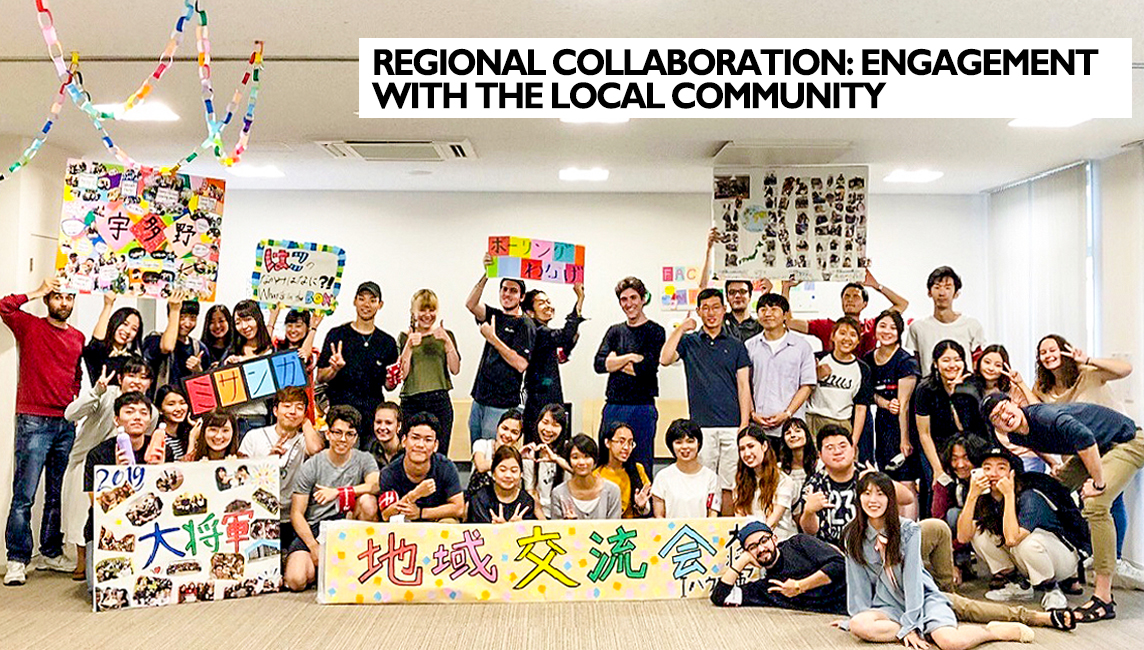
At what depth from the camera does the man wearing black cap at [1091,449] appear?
4275mm

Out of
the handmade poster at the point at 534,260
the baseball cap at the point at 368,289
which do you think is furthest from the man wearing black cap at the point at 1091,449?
the baseball cap at the point at 368,289

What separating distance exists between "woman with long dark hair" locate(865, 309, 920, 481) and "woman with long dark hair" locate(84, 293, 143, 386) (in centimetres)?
378

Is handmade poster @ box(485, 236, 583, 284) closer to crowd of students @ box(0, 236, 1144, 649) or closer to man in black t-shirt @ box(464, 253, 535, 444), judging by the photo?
man in black t-shirt @ box(464, 253, 535, 444)

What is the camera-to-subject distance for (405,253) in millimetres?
7480

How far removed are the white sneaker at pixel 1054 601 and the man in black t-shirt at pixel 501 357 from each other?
8.92 feet

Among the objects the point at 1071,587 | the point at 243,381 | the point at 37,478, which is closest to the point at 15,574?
A: the point at 37,478

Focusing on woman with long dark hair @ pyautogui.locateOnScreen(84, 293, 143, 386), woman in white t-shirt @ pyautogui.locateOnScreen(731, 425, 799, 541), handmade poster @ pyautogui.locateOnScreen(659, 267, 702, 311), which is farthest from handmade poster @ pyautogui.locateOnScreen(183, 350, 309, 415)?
handmade poster @ pyautogui.locateOnScreen(659, 267, 702, 311)

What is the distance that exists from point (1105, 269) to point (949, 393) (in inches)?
60.4

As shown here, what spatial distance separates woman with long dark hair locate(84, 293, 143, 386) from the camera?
4941mm

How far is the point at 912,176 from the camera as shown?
6.49 meters

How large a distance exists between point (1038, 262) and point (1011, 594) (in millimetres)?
2677

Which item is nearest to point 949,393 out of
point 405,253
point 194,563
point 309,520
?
point 309,520

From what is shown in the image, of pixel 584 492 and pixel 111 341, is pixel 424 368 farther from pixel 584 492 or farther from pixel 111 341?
pixel 111 341

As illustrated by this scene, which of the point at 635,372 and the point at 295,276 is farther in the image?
the point at 295,276
